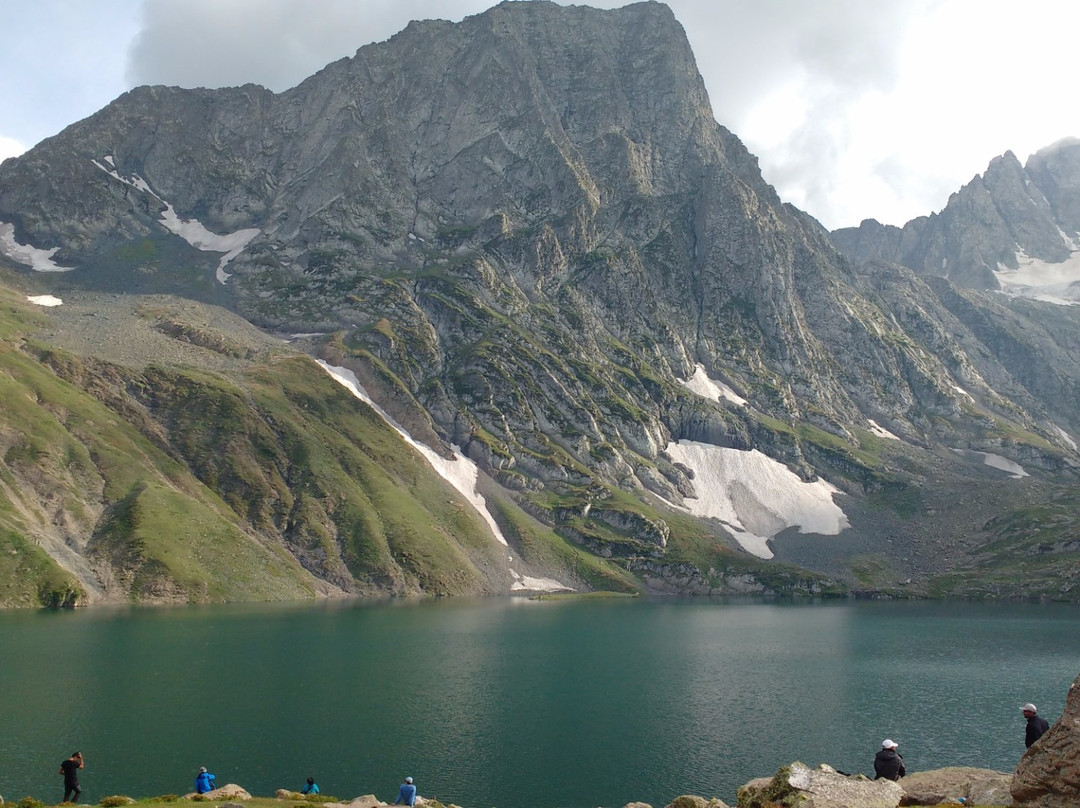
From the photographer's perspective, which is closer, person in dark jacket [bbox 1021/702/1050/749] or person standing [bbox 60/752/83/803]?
person in dark jacket [bbox 1021/702/1050/749]

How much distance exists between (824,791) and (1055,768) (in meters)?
7.43

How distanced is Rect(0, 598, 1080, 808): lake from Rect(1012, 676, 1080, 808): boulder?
30476 mm

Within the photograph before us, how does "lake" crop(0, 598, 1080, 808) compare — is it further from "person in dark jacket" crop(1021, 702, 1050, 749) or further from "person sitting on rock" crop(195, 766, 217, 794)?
"person in dark jacket" crop(1021, 702, 1050, 749)

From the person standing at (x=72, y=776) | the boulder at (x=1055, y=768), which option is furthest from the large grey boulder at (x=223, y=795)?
the boulder at (x=1055, y=768)

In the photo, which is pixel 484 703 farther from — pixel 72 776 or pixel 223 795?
pixel 72 776

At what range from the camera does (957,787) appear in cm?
3216

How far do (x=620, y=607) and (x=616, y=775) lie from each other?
12986 cm

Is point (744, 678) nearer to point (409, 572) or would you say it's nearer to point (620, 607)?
point (620, 607)

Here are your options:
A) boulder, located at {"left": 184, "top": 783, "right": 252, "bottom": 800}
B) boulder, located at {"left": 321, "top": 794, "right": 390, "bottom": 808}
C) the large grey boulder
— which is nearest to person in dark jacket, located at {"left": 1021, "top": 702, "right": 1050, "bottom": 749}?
boulder, located at {"left": 321, "top": 794, "right": 390, "bottom": 808}

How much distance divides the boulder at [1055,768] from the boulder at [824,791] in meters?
4.53

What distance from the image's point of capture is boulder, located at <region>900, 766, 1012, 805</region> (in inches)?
1148

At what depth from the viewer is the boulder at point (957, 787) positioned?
29.2m

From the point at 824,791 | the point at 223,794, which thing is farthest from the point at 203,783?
the point at 824,791

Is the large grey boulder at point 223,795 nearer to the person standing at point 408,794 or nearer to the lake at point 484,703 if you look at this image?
the person standing at point 408,794
